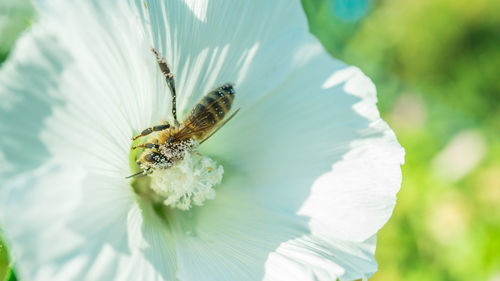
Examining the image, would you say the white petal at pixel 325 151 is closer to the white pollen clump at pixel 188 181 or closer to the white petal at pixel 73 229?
the white pollen clump at pixel 188 181

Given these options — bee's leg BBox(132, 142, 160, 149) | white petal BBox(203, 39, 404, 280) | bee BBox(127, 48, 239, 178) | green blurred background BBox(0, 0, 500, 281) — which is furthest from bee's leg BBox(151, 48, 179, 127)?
green blurred background BBox(0, 0, 500, 281)

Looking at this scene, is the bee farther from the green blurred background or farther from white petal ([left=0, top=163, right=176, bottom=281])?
the green blurred background

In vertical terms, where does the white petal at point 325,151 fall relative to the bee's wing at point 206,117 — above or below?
below

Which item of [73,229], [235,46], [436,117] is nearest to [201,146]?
[235,46]

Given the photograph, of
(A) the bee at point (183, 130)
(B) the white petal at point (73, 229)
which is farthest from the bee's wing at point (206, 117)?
(B) the white petal at point (73, 229)

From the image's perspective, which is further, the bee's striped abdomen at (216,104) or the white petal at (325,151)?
the white petal at (325,151)

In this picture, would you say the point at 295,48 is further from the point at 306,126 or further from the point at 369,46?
the point at 369,46
